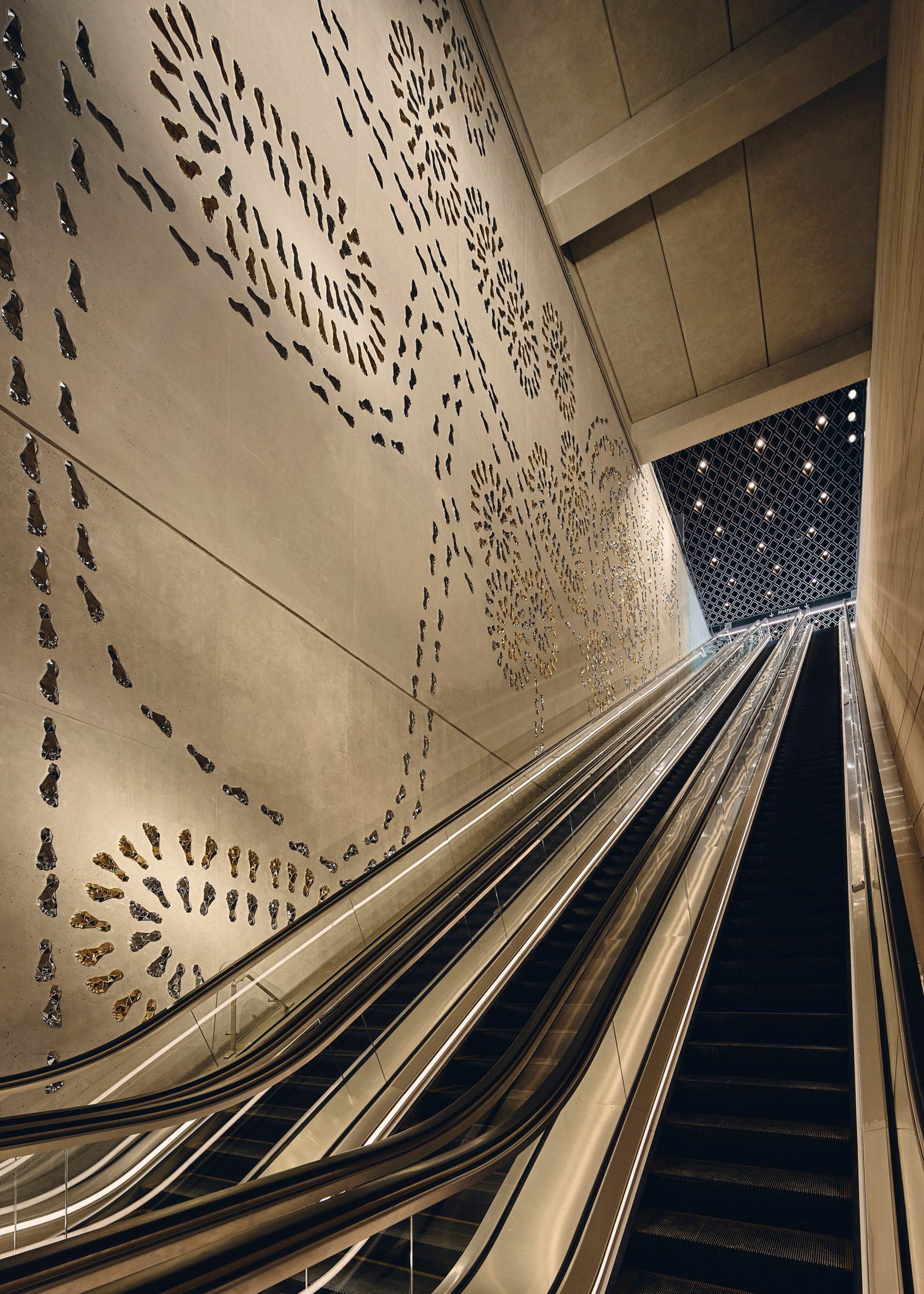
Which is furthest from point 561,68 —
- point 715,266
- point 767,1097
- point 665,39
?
point 767,1097

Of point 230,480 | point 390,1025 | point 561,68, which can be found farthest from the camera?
point 561,68

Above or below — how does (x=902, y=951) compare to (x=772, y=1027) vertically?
above

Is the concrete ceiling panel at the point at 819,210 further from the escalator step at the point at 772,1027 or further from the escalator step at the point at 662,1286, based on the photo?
the escalator step at the point at 662,1286

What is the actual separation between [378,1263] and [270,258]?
4.30 metres

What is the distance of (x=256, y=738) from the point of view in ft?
10.2

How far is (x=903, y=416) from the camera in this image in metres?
4.39

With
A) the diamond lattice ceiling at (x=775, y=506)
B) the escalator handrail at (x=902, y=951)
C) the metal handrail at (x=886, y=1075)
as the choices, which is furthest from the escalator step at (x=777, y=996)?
the diamond lattice ceiling at (x=775, y=506)

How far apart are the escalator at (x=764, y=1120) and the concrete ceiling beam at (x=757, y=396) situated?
393 inches

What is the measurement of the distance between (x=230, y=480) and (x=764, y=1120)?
3.33 m

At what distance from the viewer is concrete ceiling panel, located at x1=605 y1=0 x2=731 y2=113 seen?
286 inches

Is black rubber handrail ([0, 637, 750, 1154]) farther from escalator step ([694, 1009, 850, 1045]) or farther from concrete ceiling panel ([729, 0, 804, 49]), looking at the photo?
concrete ceiling panel ([729, 0, 804, 49])

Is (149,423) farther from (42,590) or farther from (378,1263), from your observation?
(378,1263)

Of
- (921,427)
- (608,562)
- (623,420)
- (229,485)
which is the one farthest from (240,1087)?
(623,420)

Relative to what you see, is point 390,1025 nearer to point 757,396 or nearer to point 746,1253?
point 746,1253
